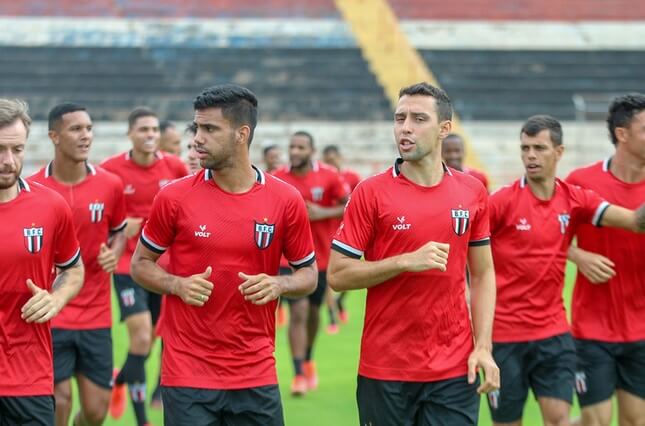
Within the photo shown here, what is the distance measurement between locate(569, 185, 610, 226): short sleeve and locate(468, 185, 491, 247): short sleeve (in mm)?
1563

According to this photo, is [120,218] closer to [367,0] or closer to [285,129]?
[285,129]

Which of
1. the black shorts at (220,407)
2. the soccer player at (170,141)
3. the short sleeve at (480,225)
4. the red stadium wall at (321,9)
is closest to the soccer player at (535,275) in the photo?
the short sleeve at (480,225)

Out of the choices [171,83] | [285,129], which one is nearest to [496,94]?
[285,129]

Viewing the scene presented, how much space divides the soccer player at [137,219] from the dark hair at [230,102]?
11.3 feet

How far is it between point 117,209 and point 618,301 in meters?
3.52

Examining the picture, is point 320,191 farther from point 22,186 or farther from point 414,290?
point 22,186

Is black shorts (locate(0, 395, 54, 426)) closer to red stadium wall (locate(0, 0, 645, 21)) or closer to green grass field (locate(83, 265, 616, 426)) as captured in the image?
green grass field (locate(83, 265, 616, 426))

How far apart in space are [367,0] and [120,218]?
23807 millimetres

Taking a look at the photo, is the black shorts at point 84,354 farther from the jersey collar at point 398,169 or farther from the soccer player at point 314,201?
the soccer player at point 314,201

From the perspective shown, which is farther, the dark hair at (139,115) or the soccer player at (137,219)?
the dark hair at (139,115)

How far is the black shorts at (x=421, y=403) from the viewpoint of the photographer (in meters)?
5.38

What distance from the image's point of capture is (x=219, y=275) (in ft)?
17.5

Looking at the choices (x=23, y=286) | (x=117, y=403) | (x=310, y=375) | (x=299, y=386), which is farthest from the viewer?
(x=310, y=375)

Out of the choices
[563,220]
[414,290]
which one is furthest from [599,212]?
[414,290]
